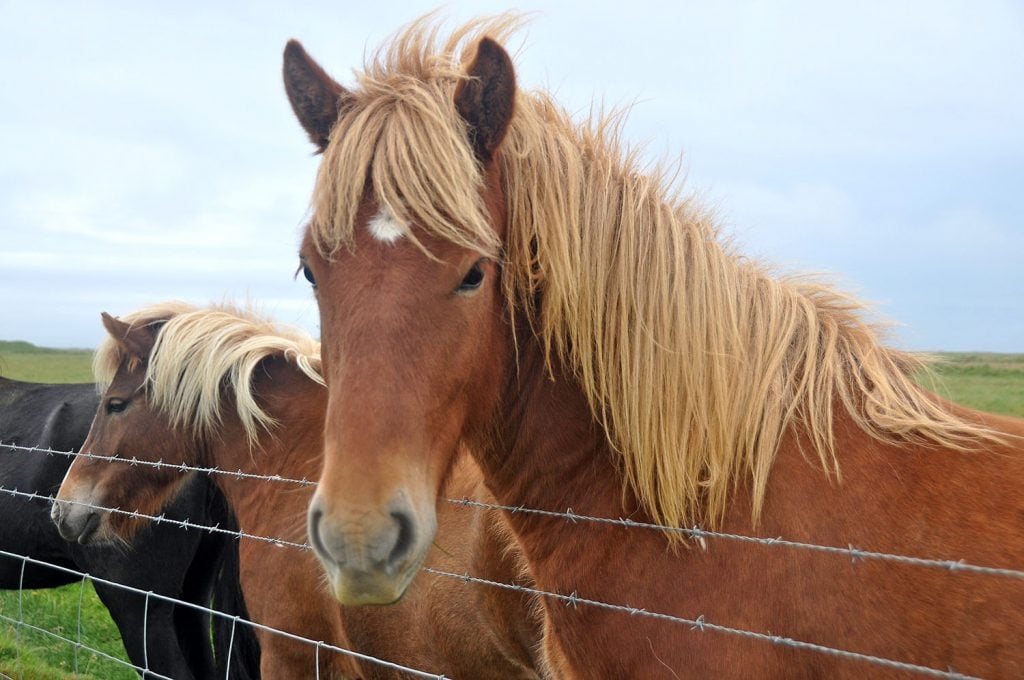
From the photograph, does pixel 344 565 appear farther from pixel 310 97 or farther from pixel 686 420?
pixel 310 97

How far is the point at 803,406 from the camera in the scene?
2.17m

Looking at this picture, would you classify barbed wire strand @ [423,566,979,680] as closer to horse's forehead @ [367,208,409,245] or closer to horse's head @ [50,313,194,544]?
horse's forehead @ [367,208,409,245]

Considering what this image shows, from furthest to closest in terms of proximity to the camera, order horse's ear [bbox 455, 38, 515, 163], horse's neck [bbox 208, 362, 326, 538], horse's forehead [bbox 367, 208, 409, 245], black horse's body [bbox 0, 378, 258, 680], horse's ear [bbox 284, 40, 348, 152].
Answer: black horse's body [bbox 0, 378, 258, 680]
horse's neck [bbox 208, 362, 326, 538]
horse's ear [bbox 284, 40, 348, 152]
horse's ear [bbox 455, 38, 515, 163]
horse's forehead [bbox 367, 208, 409, 245]

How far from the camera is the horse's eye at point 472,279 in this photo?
2018 millimetres

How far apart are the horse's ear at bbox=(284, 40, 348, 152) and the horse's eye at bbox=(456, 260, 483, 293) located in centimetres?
69

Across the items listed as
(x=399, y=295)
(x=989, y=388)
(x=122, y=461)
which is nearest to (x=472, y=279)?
(x=399, y=295)

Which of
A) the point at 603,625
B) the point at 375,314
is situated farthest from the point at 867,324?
the point at 375,314

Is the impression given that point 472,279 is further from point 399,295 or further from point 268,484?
point 268,484

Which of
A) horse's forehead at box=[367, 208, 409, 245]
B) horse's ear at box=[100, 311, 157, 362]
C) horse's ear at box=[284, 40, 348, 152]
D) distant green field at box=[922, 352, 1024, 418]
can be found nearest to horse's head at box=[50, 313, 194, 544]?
horse's ear at box=[100, 311, 157, 362]

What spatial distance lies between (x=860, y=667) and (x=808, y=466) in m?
0.50

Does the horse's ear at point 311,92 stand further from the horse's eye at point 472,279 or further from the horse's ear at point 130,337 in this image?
the horse's ear at point 130,337


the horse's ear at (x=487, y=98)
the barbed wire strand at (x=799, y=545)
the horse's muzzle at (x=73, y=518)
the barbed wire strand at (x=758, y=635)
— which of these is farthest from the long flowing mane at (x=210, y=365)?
the barbed wire strand at (x=758, y=635)

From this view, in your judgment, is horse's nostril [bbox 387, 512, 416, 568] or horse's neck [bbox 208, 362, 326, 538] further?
horse's neck [bbox 208, 362, 326, 538]

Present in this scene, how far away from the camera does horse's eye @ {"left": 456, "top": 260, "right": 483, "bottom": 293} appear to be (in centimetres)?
202
